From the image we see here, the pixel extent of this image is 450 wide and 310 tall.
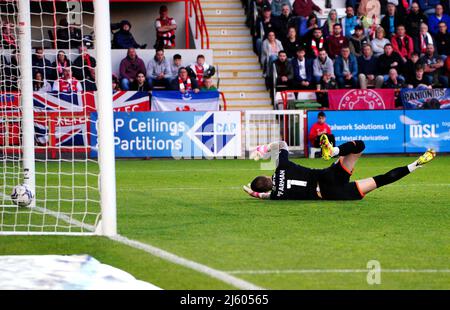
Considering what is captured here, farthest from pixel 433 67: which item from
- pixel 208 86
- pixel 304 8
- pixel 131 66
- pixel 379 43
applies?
pixel 131 66

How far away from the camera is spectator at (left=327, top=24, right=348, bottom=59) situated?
29.8 meters

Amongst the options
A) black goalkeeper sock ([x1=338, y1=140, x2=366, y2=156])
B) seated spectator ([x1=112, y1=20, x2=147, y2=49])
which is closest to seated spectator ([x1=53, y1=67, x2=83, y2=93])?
seated spectator ([x1=112, y1=20, x2=147, y2=49])

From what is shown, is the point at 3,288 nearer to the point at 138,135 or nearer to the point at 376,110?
the point at 138,135

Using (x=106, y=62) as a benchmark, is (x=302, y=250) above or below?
below

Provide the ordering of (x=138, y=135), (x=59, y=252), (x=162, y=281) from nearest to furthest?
(x=162, y=281), (x=59, y=252), (x=138, y=135)

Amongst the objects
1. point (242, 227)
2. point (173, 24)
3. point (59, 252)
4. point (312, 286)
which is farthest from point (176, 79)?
point (312, 286)

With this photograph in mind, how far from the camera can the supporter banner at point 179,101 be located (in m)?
26.3

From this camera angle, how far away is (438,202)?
14070 mm

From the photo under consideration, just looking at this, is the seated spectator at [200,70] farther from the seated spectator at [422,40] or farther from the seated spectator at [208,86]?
the seated spectator at [422,40]

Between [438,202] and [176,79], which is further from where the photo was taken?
[176,79]

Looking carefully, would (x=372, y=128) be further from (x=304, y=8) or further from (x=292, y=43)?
(x=304, y=8)

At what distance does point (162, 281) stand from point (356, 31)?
23265mm

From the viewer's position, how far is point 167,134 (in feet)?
81.7

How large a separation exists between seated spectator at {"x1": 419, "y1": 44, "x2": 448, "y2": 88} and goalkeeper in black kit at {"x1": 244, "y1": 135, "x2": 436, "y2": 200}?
15.5 metres
